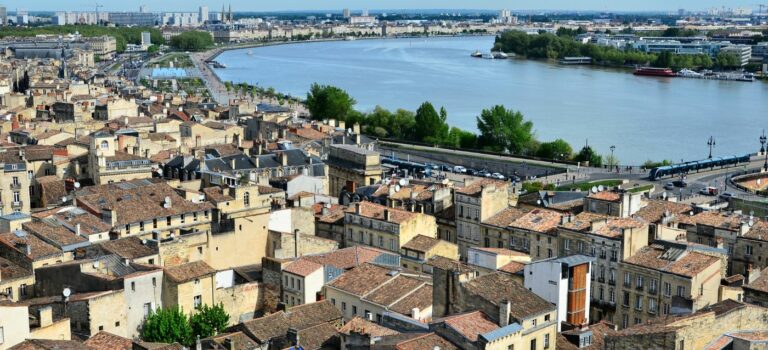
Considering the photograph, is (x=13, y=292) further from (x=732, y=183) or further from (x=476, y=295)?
(x=732, y=183)

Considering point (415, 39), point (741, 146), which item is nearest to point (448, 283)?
point (741, 146)

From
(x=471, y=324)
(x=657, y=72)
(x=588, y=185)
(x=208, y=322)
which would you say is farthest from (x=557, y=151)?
(x=657, y=72)

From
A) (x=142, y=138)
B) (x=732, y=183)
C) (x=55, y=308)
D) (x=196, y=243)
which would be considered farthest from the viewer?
(x=732, y=183)

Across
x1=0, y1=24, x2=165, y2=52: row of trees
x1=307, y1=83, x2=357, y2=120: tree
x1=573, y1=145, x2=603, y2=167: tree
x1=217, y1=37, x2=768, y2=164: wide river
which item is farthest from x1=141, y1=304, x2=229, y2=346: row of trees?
x1=0, y1=24, x2=165, y2=52: row of trees

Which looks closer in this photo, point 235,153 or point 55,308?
point 55,308

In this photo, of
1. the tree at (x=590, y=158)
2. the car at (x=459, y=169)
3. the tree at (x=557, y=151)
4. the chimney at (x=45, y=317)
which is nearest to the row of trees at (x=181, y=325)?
the chimney at (x=45, y=317)

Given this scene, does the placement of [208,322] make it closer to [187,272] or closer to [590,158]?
[187,272]

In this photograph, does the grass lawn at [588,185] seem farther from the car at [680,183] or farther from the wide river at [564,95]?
the wide river at [564,95]
